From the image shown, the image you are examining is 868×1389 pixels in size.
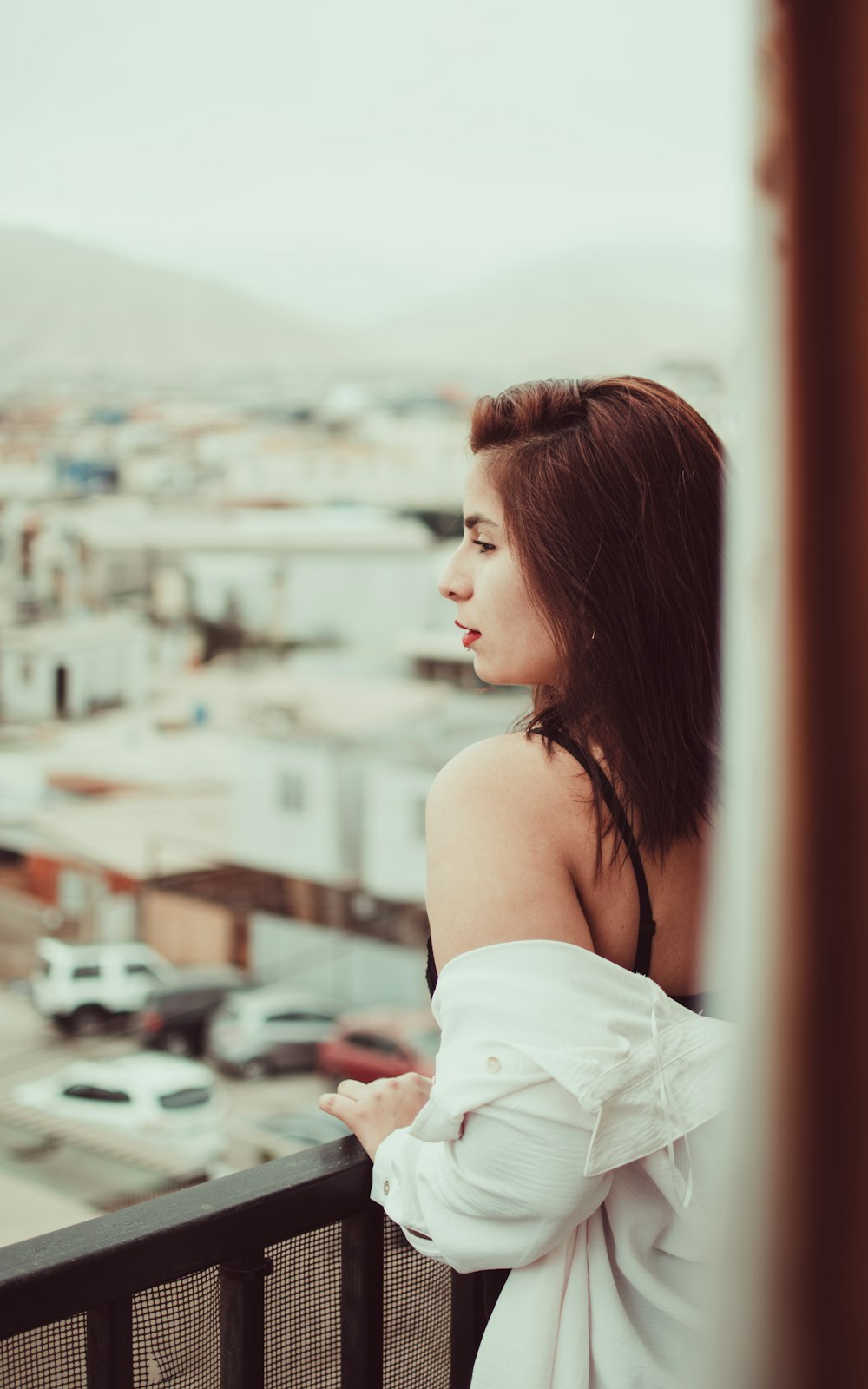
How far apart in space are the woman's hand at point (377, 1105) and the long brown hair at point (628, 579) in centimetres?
23

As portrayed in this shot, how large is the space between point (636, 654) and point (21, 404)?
39.8 meters

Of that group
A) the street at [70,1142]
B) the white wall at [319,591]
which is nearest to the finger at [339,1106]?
the street at [70,1142]

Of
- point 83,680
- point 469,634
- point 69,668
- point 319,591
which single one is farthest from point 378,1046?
point 69,668

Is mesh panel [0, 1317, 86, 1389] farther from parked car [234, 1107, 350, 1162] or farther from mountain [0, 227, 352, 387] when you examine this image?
mountain [0, 227, 352, 387]

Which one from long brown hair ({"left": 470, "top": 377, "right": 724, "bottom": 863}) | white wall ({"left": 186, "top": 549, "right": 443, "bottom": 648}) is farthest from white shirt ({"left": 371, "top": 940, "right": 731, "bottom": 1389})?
white wall ({"left": 186, "top": 549, "right": 443, "bottom": 648})

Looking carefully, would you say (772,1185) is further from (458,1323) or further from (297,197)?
(297,197)

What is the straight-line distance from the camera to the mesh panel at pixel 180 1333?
65 centimetres

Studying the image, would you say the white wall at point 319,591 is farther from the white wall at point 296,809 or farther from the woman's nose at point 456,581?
the woman's nose at point 456,581

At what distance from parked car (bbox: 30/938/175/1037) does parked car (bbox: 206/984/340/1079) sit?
1.53 m

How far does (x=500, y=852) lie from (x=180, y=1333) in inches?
13.2

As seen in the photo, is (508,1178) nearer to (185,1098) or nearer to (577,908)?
(577,908)

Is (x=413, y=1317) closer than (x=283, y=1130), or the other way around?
(x=413, y=1317)

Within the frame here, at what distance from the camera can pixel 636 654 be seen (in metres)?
0.66

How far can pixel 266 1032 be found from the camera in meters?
19.5
